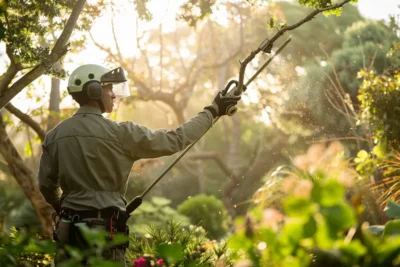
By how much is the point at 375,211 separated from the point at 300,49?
17990mm

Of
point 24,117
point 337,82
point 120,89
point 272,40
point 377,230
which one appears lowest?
point 377,230

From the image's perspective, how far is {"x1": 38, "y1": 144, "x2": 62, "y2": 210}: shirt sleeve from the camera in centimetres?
379

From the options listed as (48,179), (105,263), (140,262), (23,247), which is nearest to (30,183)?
(48,179)

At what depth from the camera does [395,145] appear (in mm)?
7559

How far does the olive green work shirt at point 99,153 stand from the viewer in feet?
11.6

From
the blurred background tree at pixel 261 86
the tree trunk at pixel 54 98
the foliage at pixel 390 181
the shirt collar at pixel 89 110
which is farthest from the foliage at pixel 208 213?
the shirt collar at pixel 89 110

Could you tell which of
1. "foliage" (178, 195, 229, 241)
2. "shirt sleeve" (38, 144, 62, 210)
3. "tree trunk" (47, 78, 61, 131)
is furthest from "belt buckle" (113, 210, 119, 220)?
"foliage" (178, 195, 229, 241)

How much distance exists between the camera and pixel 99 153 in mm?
3559

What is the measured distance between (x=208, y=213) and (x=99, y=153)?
12.2m

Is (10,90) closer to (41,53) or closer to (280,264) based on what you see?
(41,53)

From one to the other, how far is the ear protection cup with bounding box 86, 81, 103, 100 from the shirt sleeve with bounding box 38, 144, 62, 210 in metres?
0.43

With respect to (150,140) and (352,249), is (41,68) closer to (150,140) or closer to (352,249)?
(150,140)

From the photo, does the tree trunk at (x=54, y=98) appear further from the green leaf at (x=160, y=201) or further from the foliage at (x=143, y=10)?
the green leaf at (x=160, y=201)

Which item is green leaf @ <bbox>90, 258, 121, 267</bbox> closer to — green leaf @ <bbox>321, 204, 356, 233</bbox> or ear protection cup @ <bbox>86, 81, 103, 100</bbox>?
green leaf @ <bbox>321, 204, 356, 233</bbox>
